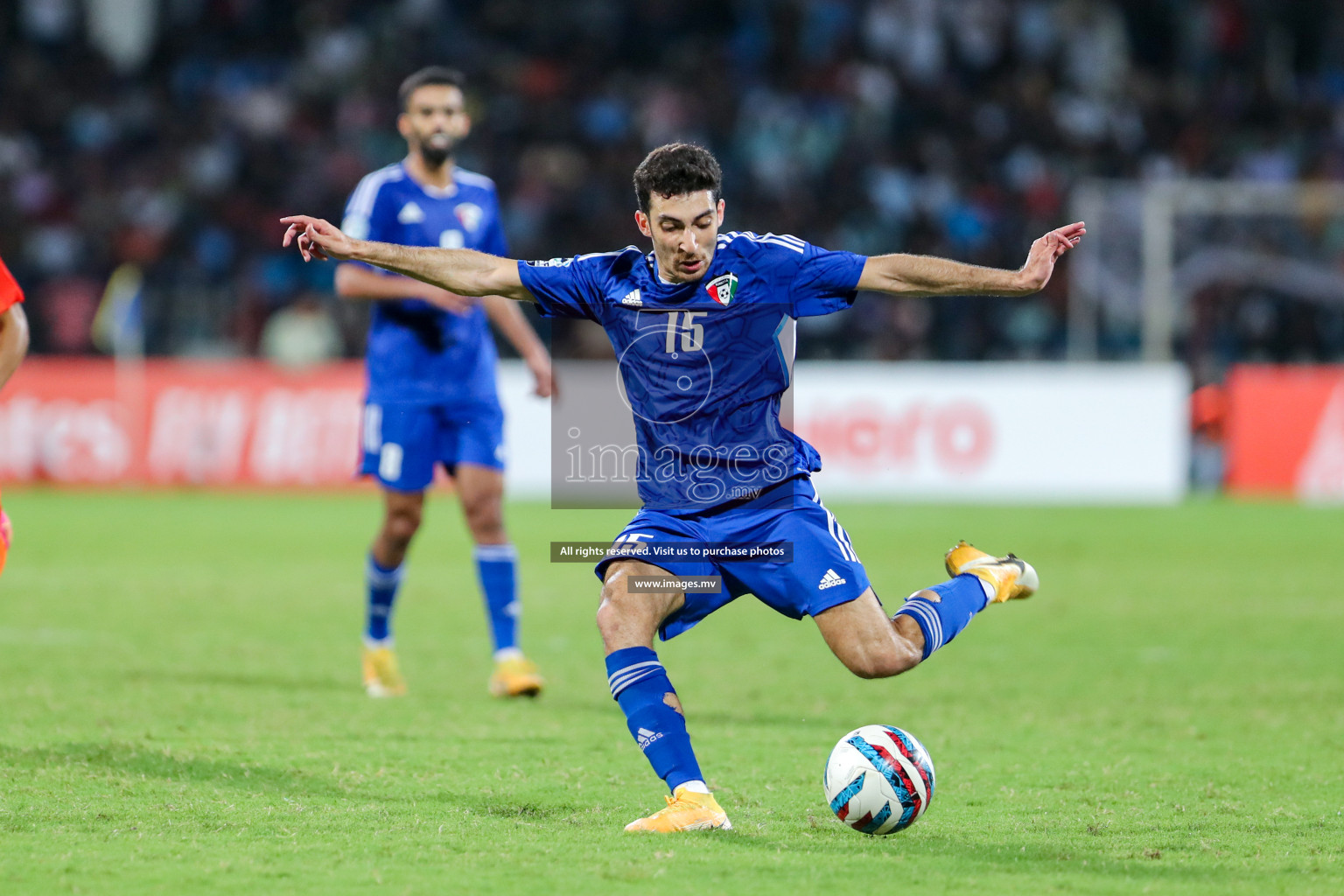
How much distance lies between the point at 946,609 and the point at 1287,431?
1363 cm

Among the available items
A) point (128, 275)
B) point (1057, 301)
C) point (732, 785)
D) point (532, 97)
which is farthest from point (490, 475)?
point (532, 97)

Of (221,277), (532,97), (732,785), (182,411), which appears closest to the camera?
(732,785)

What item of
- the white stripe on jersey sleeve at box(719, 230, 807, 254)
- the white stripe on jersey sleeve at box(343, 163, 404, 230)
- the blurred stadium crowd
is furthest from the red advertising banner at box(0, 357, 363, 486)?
the white stripe on jersey sleeve at box(719, 230, 807, 254)

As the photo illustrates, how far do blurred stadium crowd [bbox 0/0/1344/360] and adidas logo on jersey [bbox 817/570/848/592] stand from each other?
13713mm

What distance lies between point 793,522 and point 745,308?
655 millimetres

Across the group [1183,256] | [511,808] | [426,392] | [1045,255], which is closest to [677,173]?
[1045,255]

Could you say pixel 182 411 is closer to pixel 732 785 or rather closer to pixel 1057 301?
pixel 1057 301

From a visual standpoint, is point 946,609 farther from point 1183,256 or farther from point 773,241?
point 1183,256

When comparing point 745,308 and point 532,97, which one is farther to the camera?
point 532,97

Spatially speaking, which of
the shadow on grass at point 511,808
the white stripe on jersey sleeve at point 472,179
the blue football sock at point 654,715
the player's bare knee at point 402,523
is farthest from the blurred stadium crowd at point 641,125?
the blue football sock at point 654,715

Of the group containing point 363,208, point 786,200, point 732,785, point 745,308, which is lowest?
point 732,785

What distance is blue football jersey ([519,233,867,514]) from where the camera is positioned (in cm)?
501

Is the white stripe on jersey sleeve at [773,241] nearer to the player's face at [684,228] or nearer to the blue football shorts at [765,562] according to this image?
the player's face at [684,228]

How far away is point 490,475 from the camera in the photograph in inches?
294
